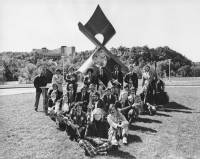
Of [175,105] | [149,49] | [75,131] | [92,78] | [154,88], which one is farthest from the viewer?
[149,49]

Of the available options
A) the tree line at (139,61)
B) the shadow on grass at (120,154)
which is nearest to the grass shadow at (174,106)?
the shadow on grass at (120,154)

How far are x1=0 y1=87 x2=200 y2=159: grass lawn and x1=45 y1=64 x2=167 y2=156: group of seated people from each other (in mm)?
323

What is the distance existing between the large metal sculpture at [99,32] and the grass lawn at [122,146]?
4.80 m

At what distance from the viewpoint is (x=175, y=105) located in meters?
15.6

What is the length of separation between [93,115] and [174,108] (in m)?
6.33

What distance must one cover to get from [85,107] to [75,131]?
1.48 metres

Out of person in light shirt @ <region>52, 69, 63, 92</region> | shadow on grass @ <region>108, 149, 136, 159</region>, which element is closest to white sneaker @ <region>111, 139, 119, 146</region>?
shadow on grass @ <region>108, 149, 136, 159</region>

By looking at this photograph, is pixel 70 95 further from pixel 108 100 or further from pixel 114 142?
pixel 114 142

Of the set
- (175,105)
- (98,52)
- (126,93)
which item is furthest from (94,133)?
(98,52)

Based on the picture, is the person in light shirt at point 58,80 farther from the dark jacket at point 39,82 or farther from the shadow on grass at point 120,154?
the shadow on grass at point 120,154

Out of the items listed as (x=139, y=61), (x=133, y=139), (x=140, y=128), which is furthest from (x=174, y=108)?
(x=139, y=61)

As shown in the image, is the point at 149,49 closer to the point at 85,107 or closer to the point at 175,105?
the point at 175,105

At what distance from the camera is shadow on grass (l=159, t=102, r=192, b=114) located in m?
14.3

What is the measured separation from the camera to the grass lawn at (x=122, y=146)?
8.80 metres
